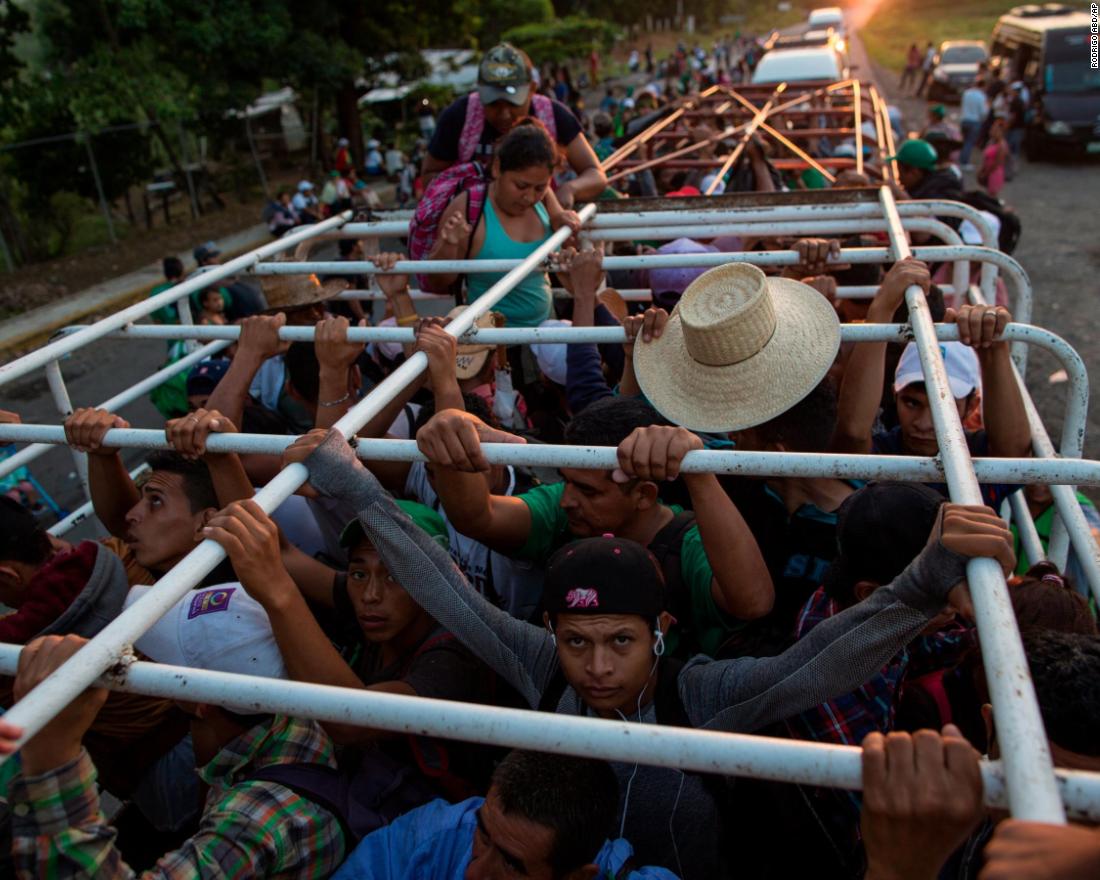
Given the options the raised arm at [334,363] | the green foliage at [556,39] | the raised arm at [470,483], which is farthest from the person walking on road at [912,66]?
the raised arm at [470,483]

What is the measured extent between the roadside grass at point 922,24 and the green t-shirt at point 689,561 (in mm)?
37201

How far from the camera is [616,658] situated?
5.90 feet

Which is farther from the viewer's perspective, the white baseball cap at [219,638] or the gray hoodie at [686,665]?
the white baseball cap at [219,638]

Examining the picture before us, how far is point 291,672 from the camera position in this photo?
1801mm

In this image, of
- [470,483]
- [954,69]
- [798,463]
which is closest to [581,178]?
[470,483]

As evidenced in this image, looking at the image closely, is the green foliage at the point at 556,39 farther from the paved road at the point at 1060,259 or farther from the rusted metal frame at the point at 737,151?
the rusted metal frame at the point at 737,151

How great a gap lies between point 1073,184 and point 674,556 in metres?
16.1

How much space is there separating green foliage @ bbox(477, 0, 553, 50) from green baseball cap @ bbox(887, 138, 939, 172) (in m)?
20.2

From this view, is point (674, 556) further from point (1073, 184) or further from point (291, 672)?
point (1073, 184)

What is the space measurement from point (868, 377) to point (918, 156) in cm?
460

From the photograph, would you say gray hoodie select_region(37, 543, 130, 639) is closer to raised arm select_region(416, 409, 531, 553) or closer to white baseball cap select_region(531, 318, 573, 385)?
raised arm select_region(416, 409, 531, 553)

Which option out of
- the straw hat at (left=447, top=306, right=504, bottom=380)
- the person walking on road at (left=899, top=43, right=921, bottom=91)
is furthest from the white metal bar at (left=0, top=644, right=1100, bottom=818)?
the person walking on road at (left=899, top=43, right=921, bottom=91)

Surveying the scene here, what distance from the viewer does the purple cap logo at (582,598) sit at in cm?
180

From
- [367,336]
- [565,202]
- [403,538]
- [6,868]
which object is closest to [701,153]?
[565,202]
